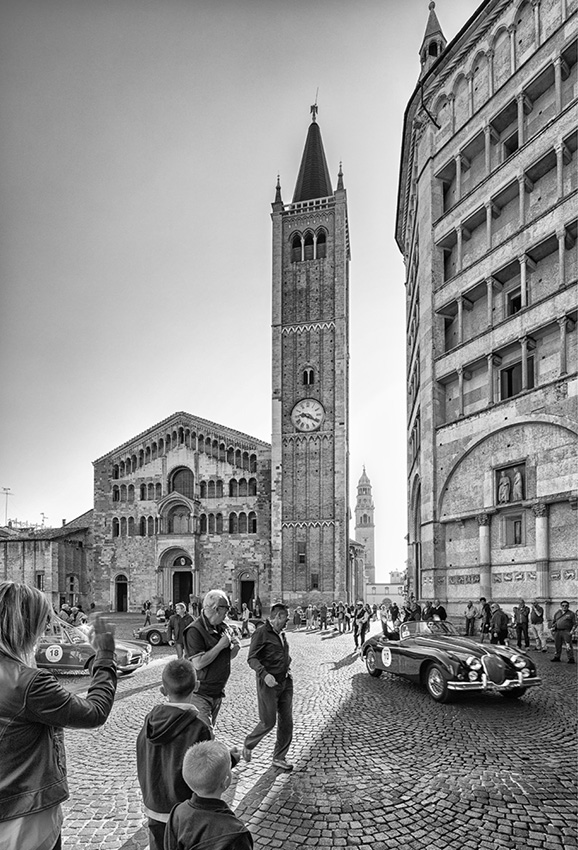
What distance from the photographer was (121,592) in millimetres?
46156

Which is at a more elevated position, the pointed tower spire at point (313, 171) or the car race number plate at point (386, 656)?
the pointed tower spire at point (313, 171)

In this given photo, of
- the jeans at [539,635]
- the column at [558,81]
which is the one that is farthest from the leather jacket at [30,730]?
the column at [558,81]

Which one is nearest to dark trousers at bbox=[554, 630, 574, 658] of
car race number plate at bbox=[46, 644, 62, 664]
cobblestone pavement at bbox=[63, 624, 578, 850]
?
cobblestone pavement at bbox=[63, 624, 578, 850]

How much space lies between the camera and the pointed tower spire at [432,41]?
2505cm

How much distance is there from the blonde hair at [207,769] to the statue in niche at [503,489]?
17121 mm

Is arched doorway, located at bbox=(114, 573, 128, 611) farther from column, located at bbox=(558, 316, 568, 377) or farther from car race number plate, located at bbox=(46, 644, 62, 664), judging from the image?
column, located at bbox=(558, 316, 568, 377)

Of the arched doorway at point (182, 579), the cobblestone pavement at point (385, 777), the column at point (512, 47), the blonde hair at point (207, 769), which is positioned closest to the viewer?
the blonde hair at point (207, 769)

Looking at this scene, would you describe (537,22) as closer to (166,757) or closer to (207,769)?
(166,757)

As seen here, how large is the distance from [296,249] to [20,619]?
49.0 metres

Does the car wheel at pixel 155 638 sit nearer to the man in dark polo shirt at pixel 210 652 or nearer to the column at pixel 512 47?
the man in dark polo shirt at pixel 210 652

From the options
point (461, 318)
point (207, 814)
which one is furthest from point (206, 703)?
point (461, 318)

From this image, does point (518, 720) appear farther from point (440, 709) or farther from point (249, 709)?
point (249, 709)

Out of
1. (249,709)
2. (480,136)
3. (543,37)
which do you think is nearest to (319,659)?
(249,709)

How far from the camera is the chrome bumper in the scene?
29.9ft
